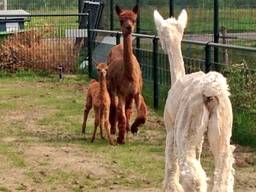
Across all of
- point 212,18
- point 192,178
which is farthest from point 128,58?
point 192,178

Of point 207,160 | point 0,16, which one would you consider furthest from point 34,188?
point 0,16

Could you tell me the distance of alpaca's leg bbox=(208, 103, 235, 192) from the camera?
4.06 m

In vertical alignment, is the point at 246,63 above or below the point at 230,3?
below

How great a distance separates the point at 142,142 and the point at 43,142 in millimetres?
1349

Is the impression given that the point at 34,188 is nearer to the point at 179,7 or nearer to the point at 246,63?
the point at 246,63

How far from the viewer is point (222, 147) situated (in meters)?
4.18

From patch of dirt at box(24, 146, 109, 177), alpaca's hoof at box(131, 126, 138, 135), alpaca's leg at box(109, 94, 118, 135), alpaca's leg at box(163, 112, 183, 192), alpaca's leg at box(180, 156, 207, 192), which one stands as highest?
alpaca's leg at box(180, 156, 207, 192)

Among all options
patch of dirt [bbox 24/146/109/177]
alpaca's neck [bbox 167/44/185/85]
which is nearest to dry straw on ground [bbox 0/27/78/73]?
patch of dirt [bbox 24/146/109/177]

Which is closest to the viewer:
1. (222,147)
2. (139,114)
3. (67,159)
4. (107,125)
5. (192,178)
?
(192,178)

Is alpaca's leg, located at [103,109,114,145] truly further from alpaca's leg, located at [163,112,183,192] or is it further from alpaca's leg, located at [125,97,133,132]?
alpaca's leg, located at [163,112,183,192]

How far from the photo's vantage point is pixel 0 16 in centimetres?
1842

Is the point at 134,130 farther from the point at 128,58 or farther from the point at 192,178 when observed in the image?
the point at 192,178

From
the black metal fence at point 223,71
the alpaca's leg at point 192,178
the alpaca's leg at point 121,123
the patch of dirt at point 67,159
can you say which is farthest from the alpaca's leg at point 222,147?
the alpaca's leg at point 121,123

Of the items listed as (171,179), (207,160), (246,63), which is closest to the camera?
(171,179)
